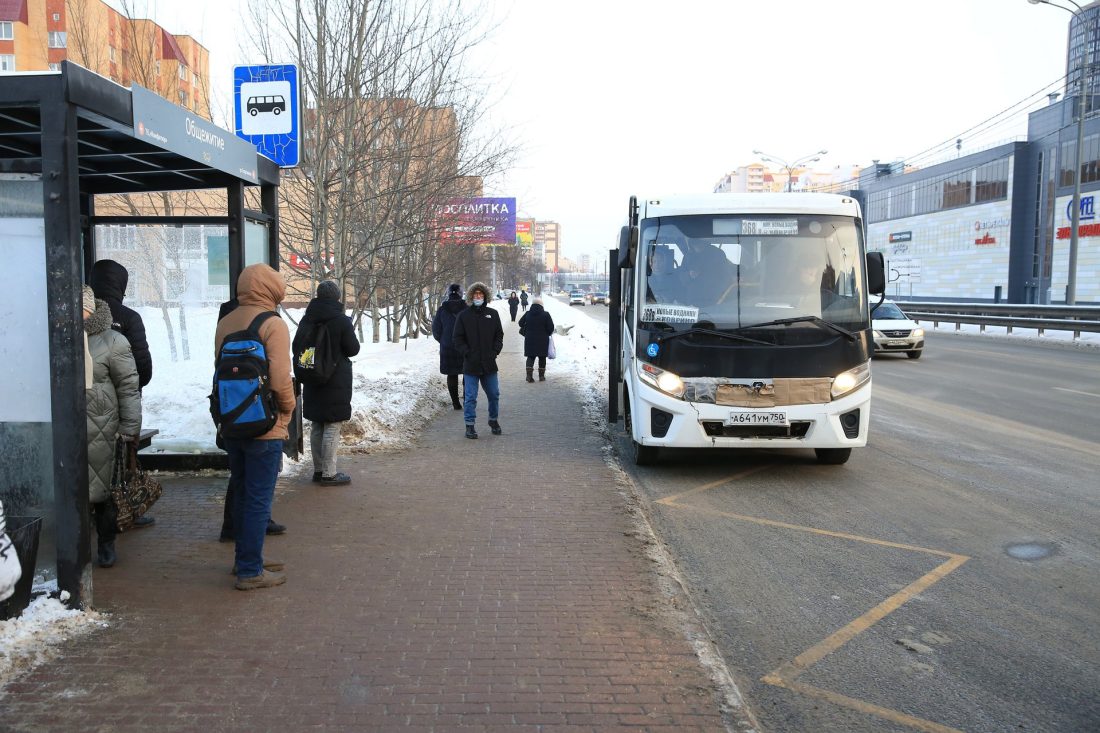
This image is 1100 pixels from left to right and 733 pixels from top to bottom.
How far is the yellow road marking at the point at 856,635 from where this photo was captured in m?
3.57

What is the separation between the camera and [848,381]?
8078 mm

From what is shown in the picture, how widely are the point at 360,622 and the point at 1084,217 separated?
65876 mm

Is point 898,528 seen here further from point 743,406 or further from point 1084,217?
point 1084,217

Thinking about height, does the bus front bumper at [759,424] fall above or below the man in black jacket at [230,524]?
above

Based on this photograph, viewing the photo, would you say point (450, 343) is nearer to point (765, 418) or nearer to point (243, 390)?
point (765, 418)

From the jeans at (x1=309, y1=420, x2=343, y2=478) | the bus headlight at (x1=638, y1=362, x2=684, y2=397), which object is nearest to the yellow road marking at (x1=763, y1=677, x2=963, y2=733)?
the bus headlight at (x1=638, y1=362, x2=684, y2=397)

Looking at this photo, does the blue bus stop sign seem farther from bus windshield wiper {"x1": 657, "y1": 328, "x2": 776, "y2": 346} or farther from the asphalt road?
the asphalt road

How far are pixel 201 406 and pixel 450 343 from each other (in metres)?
4.57

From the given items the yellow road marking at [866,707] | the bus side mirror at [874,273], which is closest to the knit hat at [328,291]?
the yellow road marking at [866,707]

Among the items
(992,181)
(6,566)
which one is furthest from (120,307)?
(992,181)

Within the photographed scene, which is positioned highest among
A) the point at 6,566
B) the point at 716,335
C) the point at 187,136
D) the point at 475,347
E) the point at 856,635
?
the point at 187,136

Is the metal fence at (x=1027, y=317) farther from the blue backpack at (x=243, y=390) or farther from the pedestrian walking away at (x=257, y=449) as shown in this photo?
the blue backpack at (x=243, y=390)

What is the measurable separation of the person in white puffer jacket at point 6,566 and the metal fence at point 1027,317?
30265 mm

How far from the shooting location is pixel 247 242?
25.1 feet
